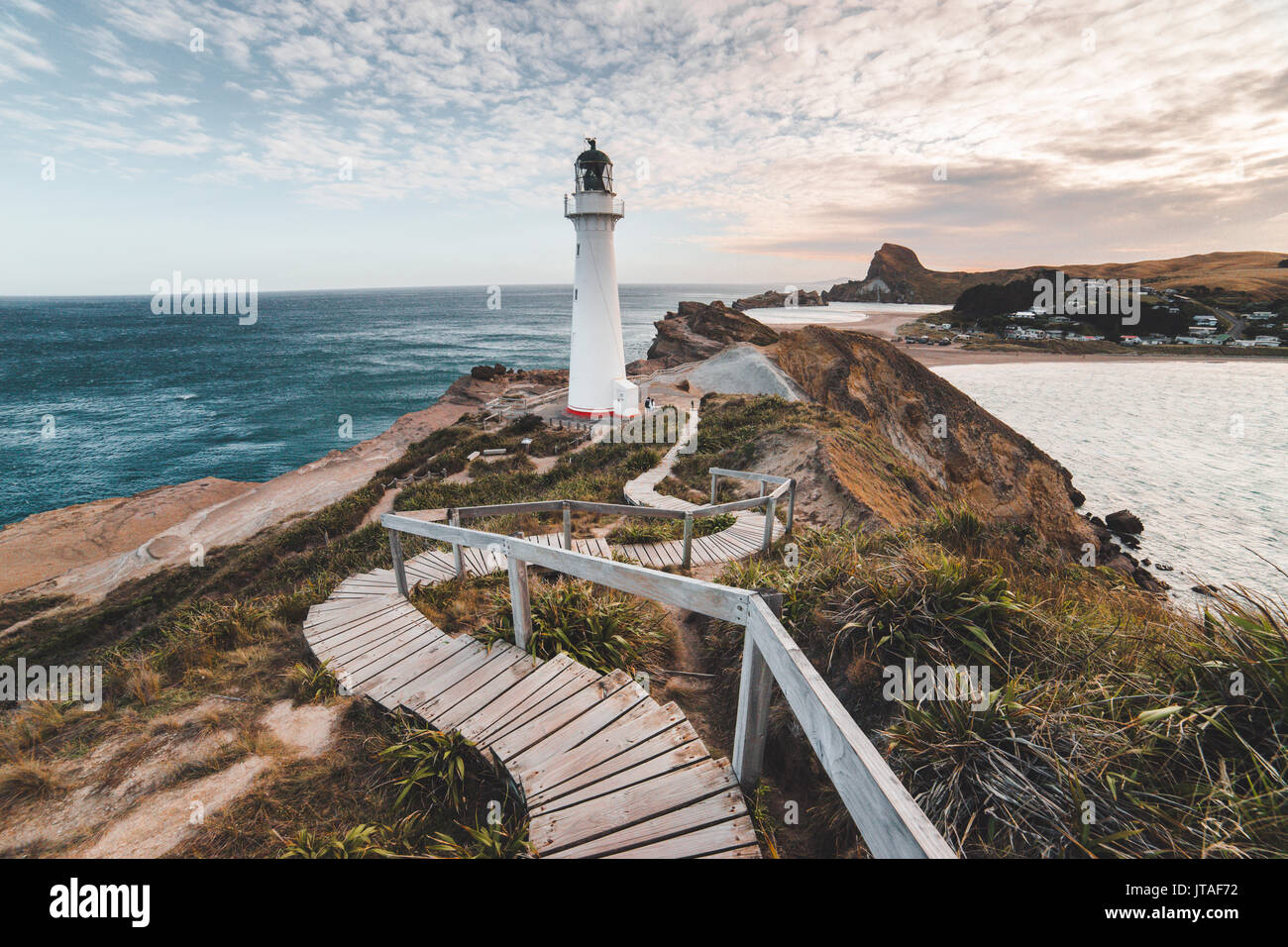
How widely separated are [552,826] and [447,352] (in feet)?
277

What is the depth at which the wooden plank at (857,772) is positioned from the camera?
68.4 inches

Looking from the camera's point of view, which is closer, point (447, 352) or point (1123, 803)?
point (1123, 803)

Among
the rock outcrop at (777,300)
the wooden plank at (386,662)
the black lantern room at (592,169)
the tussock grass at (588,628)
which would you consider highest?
the rock outcrop at (777,300)

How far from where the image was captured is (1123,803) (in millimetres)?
2502

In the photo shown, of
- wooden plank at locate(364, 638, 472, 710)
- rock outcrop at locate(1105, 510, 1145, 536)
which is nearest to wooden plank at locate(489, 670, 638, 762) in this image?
wooden plank at locate(364, 638, 472, 710)

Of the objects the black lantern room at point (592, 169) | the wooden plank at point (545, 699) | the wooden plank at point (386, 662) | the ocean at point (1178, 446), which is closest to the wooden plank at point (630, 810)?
the wooden plank at point (545, 699)

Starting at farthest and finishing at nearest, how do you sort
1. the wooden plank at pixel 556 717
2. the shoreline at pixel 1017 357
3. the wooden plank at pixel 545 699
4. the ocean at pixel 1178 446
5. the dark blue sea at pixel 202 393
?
the shoreline at pixel 1017 357, the dark blue sea at pixel 202 393, the ocean at pixel 1178 446, the wooden plank at pixel 545 699, the wooden plank at pixel 556 717

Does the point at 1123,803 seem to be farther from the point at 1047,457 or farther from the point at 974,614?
the point at 1047,457

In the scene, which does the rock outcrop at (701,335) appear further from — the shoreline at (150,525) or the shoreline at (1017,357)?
the shoreline at (150,525)

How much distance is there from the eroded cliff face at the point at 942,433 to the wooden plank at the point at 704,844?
1973 centimetres

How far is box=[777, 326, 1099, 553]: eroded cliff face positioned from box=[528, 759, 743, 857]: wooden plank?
768 inches

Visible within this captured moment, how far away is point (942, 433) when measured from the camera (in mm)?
26703

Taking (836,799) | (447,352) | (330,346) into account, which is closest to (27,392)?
(330,346)
